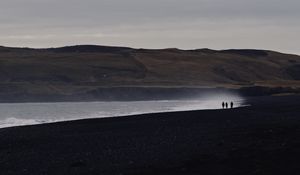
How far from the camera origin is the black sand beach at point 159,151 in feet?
75.2

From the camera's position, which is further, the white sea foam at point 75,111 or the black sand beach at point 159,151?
the white sea foam at point 75,111

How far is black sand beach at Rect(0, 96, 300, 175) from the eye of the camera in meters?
22.9

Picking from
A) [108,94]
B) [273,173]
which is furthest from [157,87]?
[273,173]

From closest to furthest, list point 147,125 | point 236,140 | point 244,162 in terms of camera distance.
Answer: point 244,162, point 236,140, point 147,125

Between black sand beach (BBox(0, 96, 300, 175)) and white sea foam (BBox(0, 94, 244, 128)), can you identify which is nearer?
black sand beach (BBox(0, 96, 300, 175))

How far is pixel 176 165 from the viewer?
2372cm

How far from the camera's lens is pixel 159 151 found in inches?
1129

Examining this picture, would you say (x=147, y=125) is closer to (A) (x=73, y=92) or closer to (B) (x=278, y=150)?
(B) (x=278, y=150)

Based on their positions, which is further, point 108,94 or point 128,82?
point 128,82

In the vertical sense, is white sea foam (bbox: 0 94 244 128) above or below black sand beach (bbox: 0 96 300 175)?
below

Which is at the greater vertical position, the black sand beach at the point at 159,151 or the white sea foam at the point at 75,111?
the black sand beach at the point at 159,151

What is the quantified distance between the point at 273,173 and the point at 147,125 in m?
26.6

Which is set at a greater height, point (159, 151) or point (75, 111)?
point (159, 151)

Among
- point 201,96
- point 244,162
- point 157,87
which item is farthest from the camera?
point 157,87
